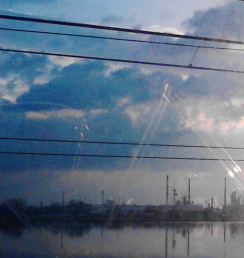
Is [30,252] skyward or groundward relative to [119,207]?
groundward

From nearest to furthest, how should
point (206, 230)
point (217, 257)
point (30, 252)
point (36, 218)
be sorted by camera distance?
point (30, 252), point (217, 257), point (36, 218), point (206, 230)

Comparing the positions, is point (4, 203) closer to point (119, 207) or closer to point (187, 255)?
point (119, 207)

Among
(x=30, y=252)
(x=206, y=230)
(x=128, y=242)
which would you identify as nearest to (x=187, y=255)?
(x=128, y=242)

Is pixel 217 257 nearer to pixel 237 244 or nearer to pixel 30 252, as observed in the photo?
pixel 237 244

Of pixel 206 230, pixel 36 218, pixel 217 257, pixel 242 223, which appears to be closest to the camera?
pixel 217 257

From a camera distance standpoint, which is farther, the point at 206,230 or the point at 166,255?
the point at 206,230

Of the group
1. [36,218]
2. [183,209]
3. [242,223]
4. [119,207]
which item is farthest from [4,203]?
[242,223]
